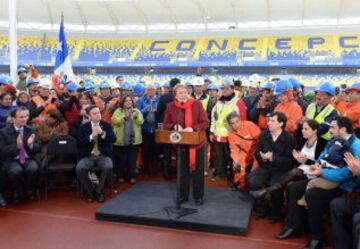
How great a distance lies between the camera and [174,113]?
15.2 ft

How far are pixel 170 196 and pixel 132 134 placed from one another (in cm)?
132

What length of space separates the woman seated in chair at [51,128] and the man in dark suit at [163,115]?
153 cm

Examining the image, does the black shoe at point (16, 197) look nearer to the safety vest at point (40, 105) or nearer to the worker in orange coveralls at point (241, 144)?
the safety vest at point (40, 105)

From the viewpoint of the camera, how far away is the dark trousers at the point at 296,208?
4000 millimetres

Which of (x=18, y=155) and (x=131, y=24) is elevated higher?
(x=131, y=24)

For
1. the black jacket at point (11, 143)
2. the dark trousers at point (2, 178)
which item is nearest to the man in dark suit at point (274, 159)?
the black jacket at point (11, 143)

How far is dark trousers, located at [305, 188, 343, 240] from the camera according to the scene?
374 centimetres

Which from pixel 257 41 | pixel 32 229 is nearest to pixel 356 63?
pixel 257 41

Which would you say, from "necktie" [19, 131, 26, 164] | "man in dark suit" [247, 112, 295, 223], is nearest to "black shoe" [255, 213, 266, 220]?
"man in dark suit" [247, 112, 295, 223]

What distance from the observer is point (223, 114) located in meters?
5.93

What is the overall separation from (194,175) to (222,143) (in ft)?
4.60

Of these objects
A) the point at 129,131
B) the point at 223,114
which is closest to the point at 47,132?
the point at 129,131

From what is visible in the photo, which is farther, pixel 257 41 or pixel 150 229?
pixel 257 41

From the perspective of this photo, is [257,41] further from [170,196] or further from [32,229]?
[32,229]
